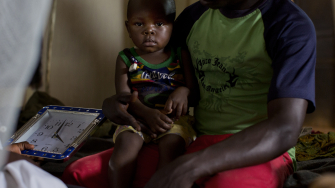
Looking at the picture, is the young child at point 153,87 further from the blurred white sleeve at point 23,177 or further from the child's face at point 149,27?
the blurred white sleeve at point 23,177

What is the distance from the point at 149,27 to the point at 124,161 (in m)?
0.51

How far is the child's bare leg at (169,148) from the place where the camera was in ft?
3.11

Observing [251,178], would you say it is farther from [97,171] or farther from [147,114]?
[97,171]

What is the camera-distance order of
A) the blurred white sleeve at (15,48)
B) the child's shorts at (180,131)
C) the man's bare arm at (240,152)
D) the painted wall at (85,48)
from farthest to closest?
the painted wall at (85,48), the child's shorts at (180,131), the man's bare arm at (240,152), the blurred white sleeve at (15,48)

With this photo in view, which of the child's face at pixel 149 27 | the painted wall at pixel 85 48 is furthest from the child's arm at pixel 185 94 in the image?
the painted wall at pixel 85 48

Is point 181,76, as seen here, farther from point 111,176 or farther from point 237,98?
point 111,176

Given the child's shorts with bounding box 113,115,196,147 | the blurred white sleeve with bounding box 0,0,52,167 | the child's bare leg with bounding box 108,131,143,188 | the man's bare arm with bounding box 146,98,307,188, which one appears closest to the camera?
the blurred white sleeve with bounding box 0,0,52,167

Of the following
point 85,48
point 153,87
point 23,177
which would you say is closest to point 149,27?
point 153,87

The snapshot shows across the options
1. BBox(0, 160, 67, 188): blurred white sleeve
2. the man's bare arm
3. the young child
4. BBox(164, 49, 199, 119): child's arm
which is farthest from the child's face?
BBox(0, 160, 67, 188): blurred white sleeve

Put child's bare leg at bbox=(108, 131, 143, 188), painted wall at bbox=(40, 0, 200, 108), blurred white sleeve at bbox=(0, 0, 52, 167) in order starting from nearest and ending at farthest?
1. blurred white sleeve at bbox=(0, 0, 52, 167)
2. child's bare leg at bbox=(108, 131, 143, 188)
3. painted wall at bbox=(40, 0, 200, 108)

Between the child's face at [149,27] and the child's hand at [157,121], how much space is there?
279mm

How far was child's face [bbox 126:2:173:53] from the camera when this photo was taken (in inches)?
42.9

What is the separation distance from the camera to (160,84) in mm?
1133

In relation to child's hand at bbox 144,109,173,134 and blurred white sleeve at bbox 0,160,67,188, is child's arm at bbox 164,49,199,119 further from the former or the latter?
blurred white sleeve at bbox 0,160,67,188
